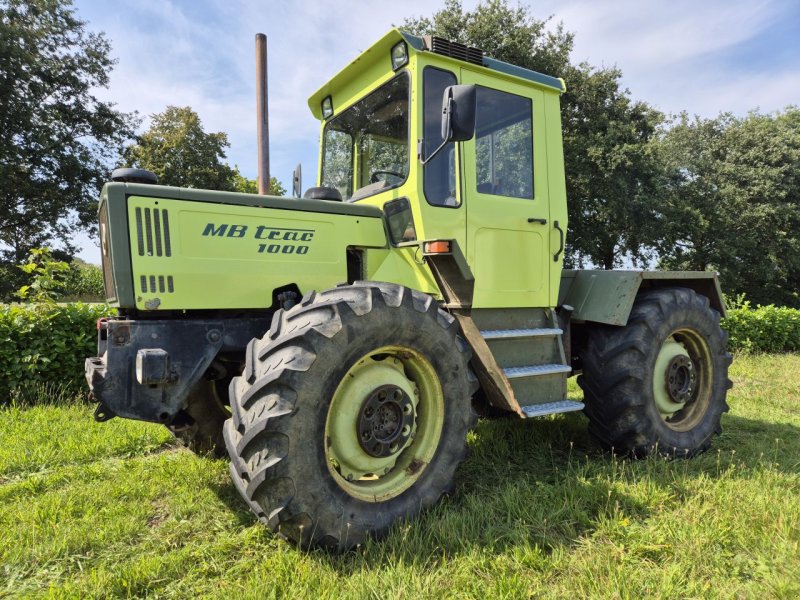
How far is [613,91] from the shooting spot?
67.7ft

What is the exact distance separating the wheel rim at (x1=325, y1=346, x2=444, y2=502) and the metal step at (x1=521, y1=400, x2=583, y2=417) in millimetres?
693

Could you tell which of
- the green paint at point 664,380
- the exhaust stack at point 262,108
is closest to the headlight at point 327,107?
the exhaust stack at point 262,108

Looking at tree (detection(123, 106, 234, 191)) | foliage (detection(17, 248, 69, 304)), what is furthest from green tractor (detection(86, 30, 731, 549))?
tree (detection(123, 106, 234, 191))

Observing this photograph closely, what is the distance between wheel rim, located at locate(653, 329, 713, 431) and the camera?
12.8ft

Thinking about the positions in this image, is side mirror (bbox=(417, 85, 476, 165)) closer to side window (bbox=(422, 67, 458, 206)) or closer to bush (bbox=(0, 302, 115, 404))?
side window (bbox=(422, 67, 458, 206))

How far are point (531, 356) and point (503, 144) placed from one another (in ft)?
5.04

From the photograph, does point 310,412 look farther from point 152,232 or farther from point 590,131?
point 590,131

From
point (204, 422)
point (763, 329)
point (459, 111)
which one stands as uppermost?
point (459, 111)

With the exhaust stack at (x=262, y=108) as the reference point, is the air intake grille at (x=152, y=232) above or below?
below

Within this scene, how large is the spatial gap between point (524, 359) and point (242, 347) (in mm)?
1873

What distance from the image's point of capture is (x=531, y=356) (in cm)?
351

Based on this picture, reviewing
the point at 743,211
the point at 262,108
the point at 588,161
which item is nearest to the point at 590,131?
the point at 588,161

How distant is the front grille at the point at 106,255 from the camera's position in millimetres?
2901

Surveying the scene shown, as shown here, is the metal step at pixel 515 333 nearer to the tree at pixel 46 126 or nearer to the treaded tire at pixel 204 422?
the treaded tire at pixel 204 422
